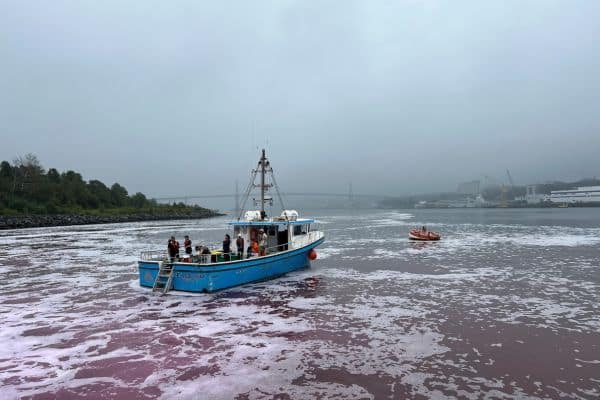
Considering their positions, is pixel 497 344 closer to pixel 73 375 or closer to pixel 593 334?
pixel 593 334

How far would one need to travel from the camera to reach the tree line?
88188 millimetres

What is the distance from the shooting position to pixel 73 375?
9250 mm

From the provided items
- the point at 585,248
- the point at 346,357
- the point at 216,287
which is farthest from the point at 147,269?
the point at 585,248

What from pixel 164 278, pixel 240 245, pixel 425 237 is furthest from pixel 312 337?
pixel 425 237

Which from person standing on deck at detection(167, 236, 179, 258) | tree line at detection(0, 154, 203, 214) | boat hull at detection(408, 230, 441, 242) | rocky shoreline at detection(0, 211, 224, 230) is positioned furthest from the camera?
tree line at detection(0, 154, 203, 214)

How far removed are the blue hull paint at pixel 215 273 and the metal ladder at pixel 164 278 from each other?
8.2 inches

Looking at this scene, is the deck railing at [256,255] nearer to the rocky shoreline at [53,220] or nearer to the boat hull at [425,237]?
the boat hull at [425,237]

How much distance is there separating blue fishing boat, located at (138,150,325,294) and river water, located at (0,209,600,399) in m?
0.61

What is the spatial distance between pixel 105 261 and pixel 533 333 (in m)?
26.7

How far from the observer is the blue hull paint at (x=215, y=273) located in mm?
16953

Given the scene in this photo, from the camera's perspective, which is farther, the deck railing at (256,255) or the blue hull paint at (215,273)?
the deck railing at (256,255)

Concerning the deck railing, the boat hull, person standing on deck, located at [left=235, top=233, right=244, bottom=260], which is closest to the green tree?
the boat hull

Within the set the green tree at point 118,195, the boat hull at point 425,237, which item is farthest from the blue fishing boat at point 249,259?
the green tree at point 118,195

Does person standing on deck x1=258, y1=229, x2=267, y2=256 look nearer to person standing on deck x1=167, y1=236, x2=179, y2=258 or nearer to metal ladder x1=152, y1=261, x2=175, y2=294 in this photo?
person standing on deck x1=167, y1=236, x2=179, y2=258
